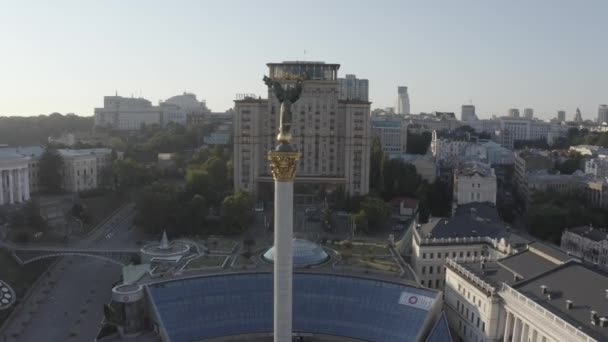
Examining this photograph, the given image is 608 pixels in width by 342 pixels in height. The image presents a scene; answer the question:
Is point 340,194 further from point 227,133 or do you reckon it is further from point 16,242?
point 227,133

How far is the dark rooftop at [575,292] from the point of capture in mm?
34344

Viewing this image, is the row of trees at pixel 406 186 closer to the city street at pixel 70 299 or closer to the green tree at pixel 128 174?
the green tree at pixel 128 174

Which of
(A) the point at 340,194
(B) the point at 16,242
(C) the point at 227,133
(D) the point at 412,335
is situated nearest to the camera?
(D) the point at 412,335

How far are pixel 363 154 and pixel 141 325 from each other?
180 ft

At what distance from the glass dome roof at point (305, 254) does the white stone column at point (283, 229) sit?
2381cm

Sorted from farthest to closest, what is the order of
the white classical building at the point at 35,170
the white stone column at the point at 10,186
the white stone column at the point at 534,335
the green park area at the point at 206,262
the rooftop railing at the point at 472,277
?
the white classical building at the point at 35,170, the white stone column at the point at 10,186, the green park area at the point at 206,262, the rooftop railing at the point at 472,277, the white stone column at the point at 534,335

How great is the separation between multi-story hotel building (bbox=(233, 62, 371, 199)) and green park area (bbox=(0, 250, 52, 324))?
39099 millimetres

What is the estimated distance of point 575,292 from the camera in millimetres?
37812

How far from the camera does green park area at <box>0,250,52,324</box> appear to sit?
54.5 meters

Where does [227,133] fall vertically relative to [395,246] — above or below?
above

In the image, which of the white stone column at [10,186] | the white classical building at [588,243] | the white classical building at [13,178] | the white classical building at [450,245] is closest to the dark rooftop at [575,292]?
the white classical building at [450,245]

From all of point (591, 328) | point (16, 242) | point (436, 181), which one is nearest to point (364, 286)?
point (591, 328)

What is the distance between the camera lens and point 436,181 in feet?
358

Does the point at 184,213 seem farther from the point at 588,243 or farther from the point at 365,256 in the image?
the point at 588,243
